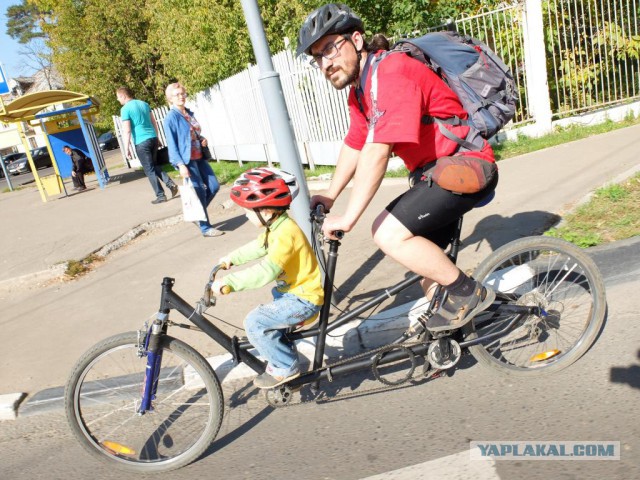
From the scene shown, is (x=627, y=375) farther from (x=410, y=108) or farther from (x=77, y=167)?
(x=77, y=167)

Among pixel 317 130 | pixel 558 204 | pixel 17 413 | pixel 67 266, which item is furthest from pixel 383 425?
pixel 317 130

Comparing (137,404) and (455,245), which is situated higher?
(455,245)

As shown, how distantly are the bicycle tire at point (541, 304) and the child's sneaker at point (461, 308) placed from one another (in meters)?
0.15

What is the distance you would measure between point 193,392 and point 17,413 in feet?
4.92

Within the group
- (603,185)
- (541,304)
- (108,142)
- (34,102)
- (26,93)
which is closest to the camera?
(541,304)

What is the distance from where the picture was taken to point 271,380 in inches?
126

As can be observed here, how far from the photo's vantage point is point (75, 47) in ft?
70.1

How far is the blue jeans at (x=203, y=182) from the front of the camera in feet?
23.0

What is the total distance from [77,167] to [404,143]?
1309cm

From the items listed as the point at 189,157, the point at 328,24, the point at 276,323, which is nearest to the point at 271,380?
the point at 276,323

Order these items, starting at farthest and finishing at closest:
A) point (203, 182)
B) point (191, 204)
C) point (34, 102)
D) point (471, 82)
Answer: point (34, 102), point (203, 182), point (191, 204), point (471, 82)

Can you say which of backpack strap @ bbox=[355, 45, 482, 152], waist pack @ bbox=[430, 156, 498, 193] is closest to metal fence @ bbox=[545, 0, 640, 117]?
backpack strap @ bbox=[355, 45, 482, 152]

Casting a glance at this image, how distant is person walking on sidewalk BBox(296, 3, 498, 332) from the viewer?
2717 millimetres

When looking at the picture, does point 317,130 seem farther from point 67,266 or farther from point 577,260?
point 577,260
